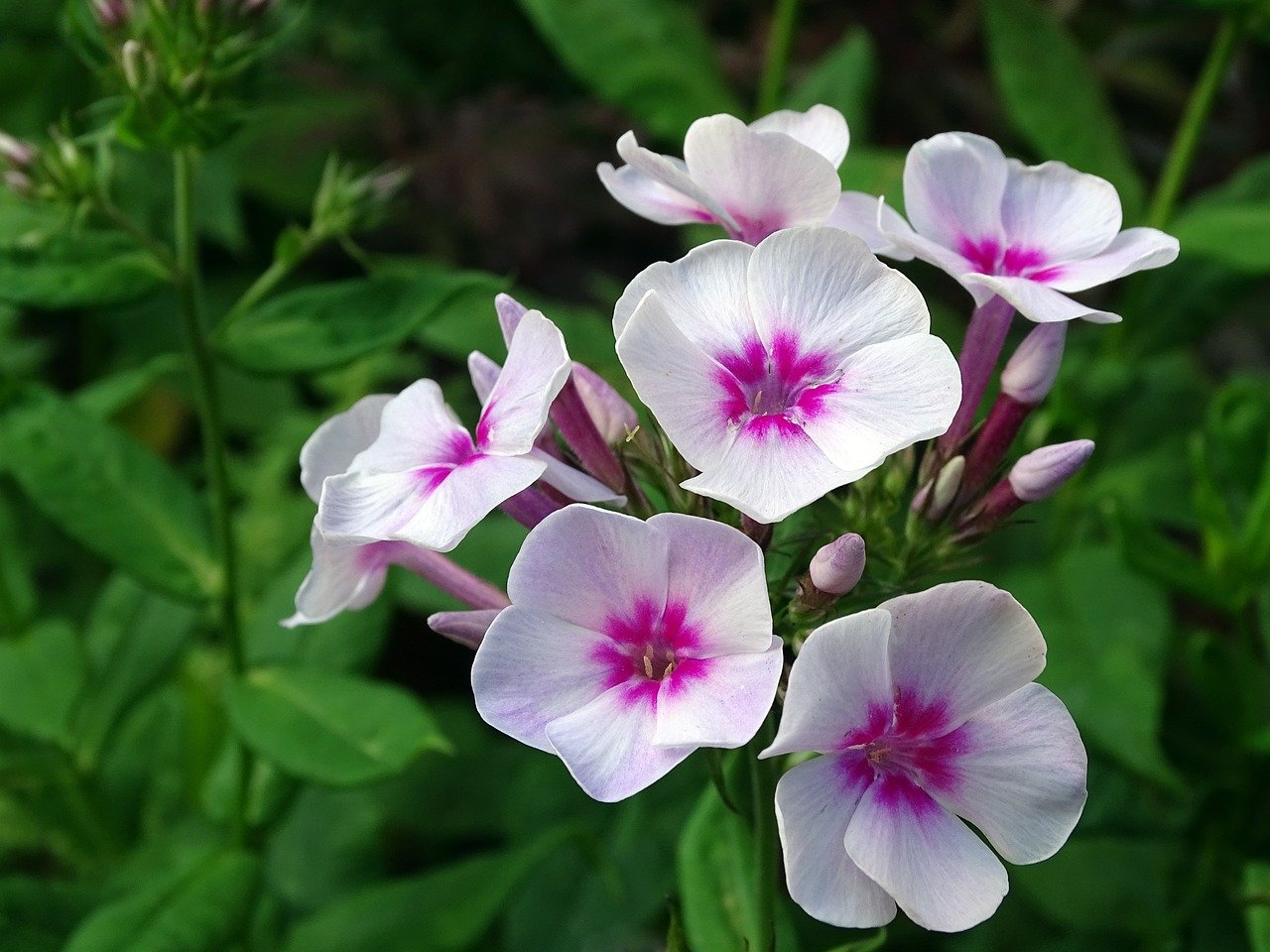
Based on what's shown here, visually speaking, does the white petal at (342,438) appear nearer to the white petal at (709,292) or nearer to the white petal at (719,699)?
the white petal at (709,292)

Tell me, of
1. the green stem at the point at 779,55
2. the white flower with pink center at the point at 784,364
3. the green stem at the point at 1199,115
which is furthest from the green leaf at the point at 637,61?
the white flower with pink center at the point at 784,364

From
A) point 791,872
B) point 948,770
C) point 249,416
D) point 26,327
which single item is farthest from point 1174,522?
point 26,327

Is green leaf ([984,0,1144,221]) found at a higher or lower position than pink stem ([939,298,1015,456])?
lower

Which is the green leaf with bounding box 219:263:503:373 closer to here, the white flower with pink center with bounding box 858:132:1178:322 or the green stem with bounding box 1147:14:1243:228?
the white flower with pink center with bounding box 858:132:1178:322

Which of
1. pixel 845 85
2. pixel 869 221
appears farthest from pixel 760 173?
pixel 845 85

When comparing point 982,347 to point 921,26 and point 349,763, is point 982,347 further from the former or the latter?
point 921,26

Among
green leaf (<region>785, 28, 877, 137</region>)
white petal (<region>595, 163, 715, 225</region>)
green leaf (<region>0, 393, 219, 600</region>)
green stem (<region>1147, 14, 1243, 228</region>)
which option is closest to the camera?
white petal (<region>595, 163, 715, 225</region>)

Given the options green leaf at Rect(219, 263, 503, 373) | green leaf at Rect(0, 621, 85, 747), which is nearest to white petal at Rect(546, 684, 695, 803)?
green leaf at Rect(219, 263, 503, 373)
